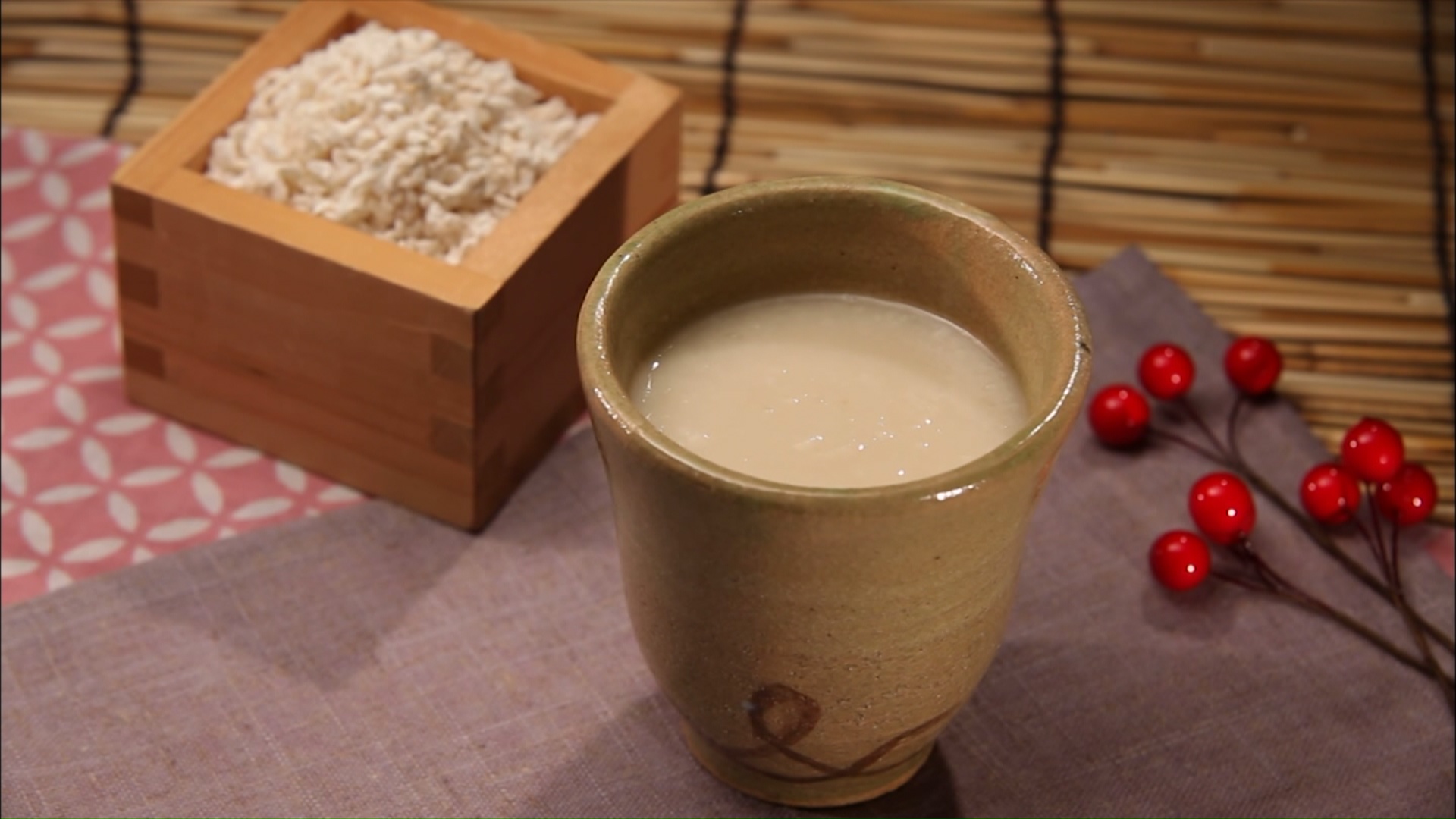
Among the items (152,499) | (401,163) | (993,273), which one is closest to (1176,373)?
(993,273)

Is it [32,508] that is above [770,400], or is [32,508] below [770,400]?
below

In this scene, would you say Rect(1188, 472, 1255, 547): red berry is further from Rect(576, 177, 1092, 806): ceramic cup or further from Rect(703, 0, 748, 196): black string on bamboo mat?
Rect(703, 0, 748, 196): black string on bamboo mat

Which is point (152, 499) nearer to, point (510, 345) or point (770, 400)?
point (510, 345)

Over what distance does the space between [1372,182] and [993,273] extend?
61 cm

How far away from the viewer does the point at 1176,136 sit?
137 cm

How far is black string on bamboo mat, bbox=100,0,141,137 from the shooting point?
1.34 metres

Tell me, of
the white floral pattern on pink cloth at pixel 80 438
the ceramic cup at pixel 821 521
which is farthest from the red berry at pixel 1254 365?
the white floral pattern on pink cloth at pixel 80 438

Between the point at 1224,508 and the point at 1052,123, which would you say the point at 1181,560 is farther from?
the point at 1052,123

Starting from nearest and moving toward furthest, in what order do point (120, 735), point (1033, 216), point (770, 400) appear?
point (770, 400)
point (120, 735)
point (1033, 216)

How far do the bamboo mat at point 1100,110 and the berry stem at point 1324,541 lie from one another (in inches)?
5.2

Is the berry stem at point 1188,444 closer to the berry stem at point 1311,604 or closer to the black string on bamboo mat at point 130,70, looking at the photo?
the berry stem at point 1311,604

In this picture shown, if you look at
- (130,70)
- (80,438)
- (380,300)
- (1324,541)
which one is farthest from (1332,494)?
(130,70)

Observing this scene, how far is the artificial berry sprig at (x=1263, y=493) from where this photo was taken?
103 cm

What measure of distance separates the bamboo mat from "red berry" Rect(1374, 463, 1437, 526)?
0.14m
